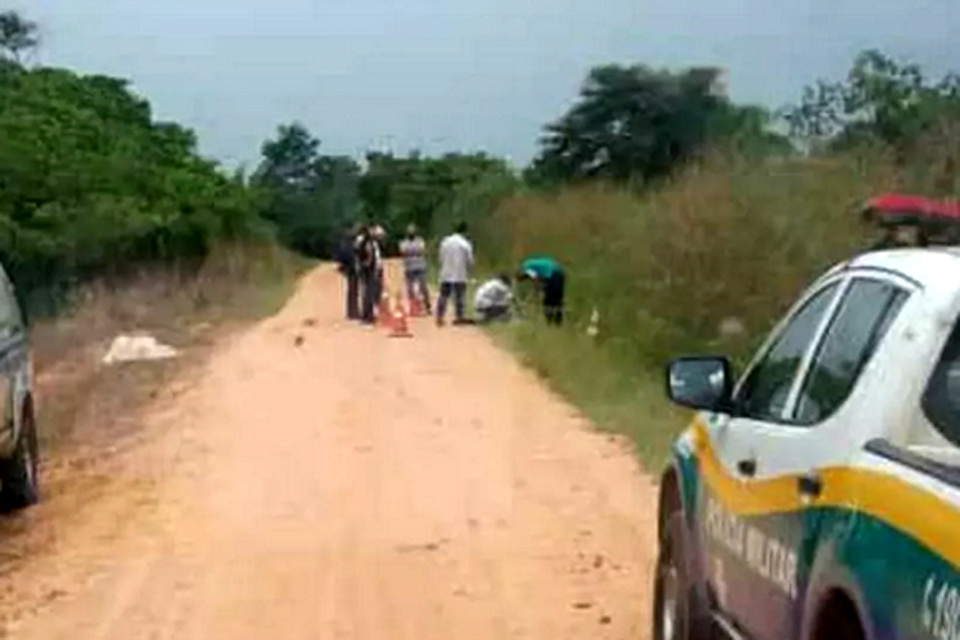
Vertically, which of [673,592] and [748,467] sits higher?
[748,467]

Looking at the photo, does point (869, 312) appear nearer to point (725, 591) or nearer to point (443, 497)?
point (725, 591)

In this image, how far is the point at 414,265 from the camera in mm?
36906

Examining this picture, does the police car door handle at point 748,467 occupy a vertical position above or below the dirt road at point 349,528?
above

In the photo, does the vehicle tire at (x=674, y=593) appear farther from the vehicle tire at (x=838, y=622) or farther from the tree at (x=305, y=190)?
the tree at (x=305, y=190)

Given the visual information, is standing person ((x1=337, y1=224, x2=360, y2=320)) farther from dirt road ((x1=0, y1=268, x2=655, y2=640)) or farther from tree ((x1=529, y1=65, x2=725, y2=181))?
tree ((x1=529, y1=65, x2=725, y2=181))

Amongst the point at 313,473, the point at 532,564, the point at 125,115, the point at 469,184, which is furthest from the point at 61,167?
the point at 532,564

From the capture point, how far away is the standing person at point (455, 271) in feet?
110

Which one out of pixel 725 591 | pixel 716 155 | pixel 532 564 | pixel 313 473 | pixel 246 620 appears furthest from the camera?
pixel 716 155

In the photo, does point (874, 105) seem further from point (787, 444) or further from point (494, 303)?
point (787, 444)

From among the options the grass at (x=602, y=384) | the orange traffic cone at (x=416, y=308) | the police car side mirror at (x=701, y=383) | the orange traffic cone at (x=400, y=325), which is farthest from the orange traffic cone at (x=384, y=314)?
the police car side mirror at (x=701, y=383)

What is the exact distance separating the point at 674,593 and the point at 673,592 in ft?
0.15

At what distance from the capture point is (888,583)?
4.93 m

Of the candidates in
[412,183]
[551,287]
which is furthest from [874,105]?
[412,183]

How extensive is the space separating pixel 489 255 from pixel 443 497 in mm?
35460
